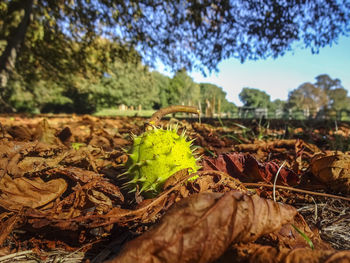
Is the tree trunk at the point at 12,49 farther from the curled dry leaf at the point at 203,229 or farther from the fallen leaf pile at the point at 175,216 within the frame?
the curled dry leaf at the point at 203,229

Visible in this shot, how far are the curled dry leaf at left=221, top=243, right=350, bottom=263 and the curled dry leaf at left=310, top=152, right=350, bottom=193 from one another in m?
0.67

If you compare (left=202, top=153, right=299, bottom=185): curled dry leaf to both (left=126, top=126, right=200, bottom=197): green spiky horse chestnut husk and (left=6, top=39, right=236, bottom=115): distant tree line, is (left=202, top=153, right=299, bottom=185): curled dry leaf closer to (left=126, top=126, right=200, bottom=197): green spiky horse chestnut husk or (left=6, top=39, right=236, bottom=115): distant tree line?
(left=126, top=126, right=200, bottom=197): green spiky horse chestnut husk

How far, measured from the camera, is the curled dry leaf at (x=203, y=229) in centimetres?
59

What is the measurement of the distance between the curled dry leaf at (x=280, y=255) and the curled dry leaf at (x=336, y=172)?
669 mm

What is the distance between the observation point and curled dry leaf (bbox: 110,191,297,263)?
1.94 feet

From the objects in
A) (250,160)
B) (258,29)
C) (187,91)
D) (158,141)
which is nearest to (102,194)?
(158,141)

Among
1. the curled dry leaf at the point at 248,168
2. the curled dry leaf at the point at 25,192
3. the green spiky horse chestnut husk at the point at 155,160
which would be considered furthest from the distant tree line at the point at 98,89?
the curled dry leaf at the point at 25,192

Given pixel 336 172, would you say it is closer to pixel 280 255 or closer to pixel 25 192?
pixel 280 255

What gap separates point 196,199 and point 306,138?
9.44ft

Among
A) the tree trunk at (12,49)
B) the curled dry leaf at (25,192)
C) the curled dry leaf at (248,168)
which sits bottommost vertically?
the curled dry leaf at (25,192)

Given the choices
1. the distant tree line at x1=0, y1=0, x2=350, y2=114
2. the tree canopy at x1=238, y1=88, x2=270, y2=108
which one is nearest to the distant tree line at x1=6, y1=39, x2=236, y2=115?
the distant tree line at x1=0, y1=0, x2=350, y2=114

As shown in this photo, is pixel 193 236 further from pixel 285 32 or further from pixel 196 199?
pixel 285 32

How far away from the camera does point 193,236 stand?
1.98 feet

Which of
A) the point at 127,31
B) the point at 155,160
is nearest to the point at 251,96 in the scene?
→ the point at 127,31
